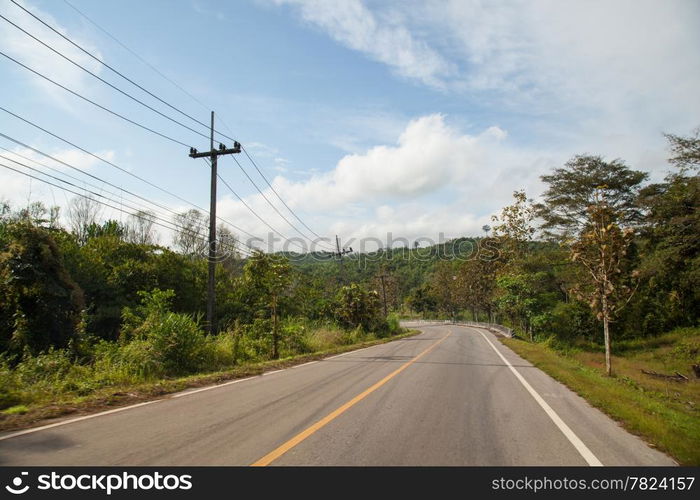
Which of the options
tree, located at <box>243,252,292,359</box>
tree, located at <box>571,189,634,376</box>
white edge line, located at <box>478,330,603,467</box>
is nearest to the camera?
white edge line, located at <box>478,330,603,467</box>

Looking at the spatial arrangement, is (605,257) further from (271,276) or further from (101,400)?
(101,400)

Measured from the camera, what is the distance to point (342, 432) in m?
5.64

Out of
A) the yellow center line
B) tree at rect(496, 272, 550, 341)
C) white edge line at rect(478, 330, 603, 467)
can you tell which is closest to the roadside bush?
the yellow center line

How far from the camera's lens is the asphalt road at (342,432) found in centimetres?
466

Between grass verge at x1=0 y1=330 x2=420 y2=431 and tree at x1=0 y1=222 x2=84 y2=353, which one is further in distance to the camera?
tree at x1=0 y1=222 x2=84 y2=353

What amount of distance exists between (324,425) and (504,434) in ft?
8.19

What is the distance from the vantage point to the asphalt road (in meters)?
4.66

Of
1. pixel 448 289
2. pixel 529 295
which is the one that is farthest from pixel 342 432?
pixel 448 289

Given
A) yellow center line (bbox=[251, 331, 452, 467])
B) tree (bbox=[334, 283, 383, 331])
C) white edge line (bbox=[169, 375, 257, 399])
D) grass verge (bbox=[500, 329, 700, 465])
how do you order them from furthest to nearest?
tree (bbox=[334, 283, 383, 331])
white edge line (bbox=[169, 375, 257, 399])
grass verge (bbox=[500, 329, 700, 465])
yellow center line (bbox=[251, 331, 452, 467])

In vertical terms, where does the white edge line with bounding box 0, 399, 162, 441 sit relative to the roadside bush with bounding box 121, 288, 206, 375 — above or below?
below

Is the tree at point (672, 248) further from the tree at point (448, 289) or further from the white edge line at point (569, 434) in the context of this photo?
the tree at point (448, 289)
